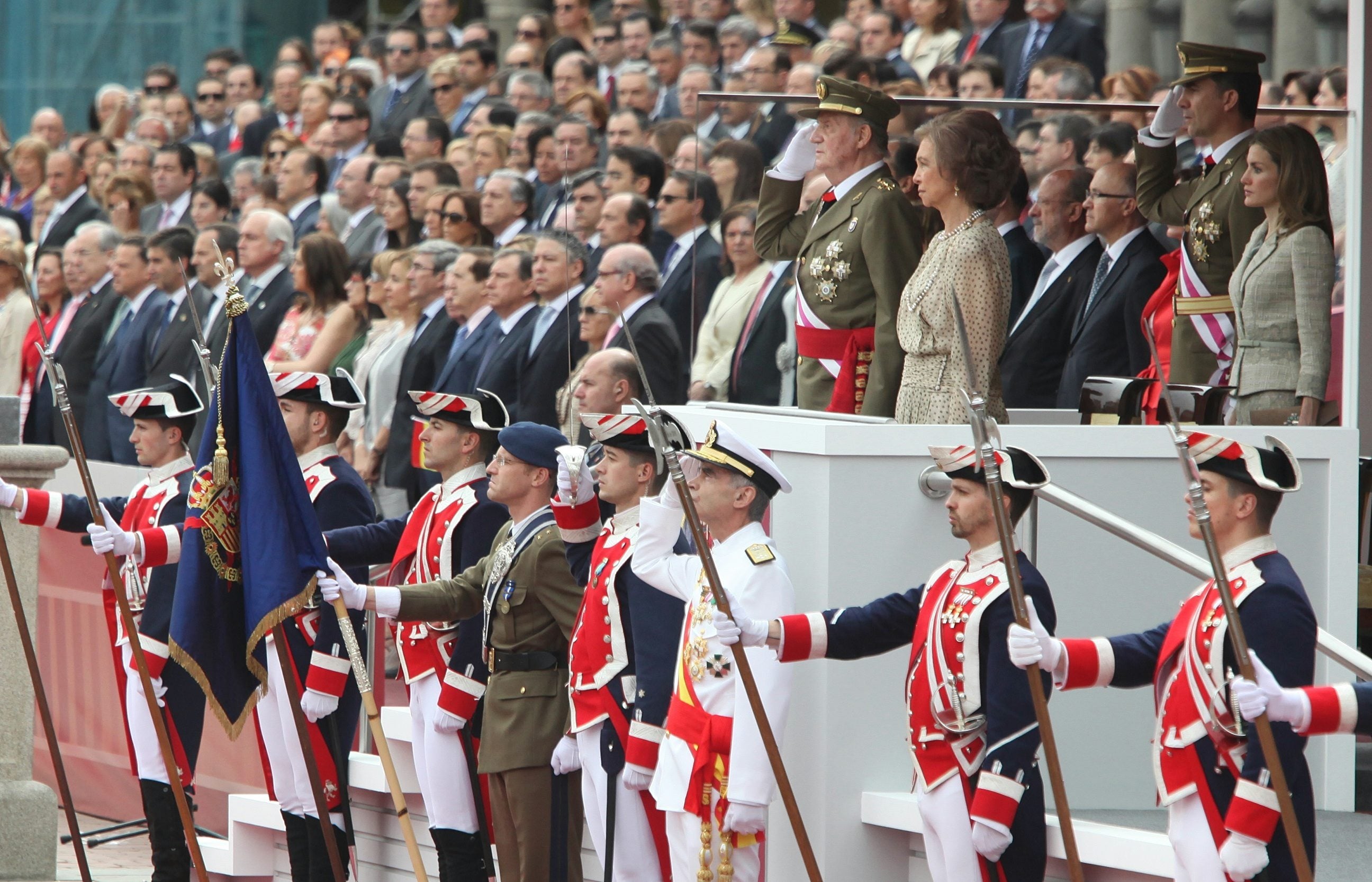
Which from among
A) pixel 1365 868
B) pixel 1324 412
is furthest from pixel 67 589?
pixel 1365 868

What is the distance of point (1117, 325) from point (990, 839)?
2817mm

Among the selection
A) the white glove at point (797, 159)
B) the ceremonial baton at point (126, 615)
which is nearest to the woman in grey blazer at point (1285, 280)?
the white glove at point (797, 159)

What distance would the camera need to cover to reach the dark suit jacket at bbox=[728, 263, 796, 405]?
730 centimetres

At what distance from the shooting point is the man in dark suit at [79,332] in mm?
12531

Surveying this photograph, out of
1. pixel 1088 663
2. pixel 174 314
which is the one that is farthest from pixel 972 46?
pixel 1088 663

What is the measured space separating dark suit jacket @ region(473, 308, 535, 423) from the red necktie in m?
2.98

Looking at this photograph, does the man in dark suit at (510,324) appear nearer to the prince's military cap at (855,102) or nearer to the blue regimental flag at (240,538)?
the prince's military cap at (855,102)

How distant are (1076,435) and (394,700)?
340cm

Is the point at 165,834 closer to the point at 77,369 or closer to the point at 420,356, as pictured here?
the point at 420,356

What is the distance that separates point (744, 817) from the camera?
5422 millimetres

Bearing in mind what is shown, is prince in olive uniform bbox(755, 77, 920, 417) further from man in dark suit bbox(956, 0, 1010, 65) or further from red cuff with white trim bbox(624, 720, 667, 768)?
man in dark suit bbox(956, 0, 1010, 65)

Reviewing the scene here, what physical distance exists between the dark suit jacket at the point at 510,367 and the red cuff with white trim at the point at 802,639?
13.5 ft

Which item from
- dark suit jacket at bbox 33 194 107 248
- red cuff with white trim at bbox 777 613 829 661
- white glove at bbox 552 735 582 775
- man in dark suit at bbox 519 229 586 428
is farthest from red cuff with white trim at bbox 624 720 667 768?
dark suit jacket at bbox 33 194 107 248

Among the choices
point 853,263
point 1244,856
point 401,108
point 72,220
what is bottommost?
point 1244,856
